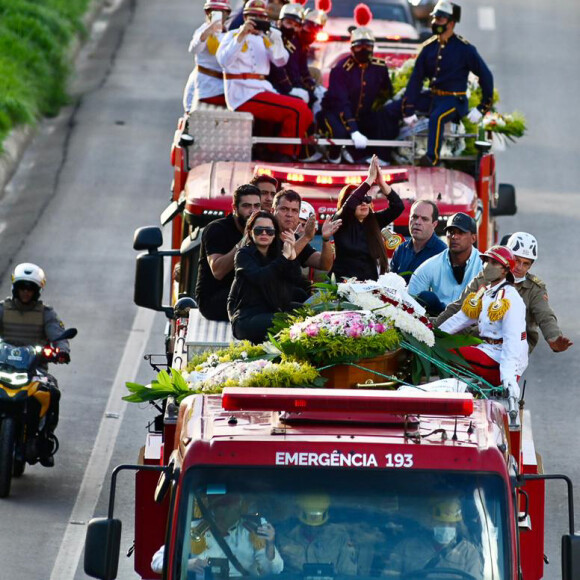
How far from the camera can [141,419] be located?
16.7 m

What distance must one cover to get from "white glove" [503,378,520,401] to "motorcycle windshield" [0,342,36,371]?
5672mm

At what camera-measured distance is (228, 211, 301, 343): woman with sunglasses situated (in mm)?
10500

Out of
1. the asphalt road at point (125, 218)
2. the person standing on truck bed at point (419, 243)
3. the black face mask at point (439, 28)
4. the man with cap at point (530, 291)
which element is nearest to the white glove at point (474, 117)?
the black face mask at point (439, 28)

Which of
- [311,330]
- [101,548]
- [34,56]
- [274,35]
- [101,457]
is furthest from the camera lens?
[34,56]

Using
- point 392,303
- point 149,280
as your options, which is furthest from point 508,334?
point 149,280

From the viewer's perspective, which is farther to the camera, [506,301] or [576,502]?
[576,502]

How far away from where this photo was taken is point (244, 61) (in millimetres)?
16188

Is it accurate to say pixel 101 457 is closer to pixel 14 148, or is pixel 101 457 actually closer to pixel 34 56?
pixel 14 148

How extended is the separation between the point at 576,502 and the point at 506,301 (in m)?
4.97

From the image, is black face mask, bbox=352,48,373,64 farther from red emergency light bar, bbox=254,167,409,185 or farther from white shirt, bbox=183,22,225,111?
red emergency light bar, bbox=254,167,409,185

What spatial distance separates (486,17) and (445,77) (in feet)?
65.5

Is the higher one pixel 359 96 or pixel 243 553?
pixel 359 96

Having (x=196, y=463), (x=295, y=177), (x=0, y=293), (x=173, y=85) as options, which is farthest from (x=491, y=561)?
(x=173, y=85)

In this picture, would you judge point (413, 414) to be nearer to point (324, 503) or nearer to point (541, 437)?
point (324, 503)
